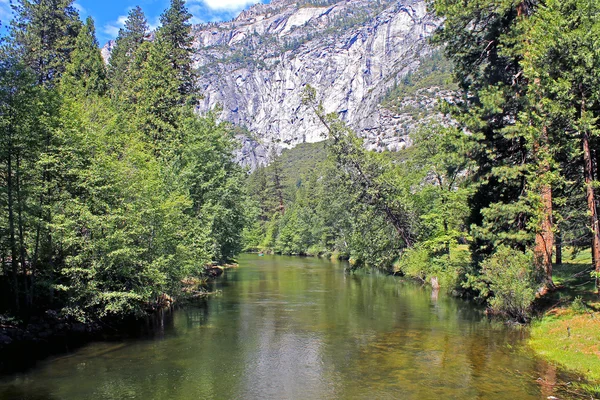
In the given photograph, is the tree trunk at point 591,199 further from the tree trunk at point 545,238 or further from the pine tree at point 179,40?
the pine tree at point 179,40

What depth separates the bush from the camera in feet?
66.8

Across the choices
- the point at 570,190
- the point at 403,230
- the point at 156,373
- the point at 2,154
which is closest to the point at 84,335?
the point at 156,373

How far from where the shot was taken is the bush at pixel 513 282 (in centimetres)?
2036

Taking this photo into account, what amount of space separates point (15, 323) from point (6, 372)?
3320 mm

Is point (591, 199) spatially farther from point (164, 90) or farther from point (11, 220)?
point (164, 90)

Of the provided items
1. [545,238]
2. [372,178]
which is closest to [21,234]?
[545,238]

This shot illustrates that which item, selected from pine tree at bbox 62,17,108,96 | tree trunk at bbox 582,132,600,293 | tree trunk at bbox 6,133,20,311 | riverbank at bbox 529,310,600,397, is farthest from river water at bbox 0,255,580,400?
pine tree at bbox 62,17,108,96

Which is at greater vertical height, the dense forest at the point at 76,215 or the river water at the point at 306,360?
the dense forest at the point at 76,215

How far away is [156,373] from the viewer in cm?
1533

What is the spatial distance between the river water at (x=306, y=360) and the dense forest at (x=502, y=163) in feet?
14.0

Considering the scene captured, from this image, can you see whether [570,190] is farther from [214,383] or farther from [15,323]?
[15,323]

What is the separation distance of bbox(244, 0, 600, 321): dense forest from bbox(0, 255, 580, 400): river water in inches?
168

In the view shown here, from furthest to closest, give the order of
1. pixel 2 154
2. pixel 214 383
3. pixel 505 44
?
pixel 505 44, pixel 2 154, pixel 214 383

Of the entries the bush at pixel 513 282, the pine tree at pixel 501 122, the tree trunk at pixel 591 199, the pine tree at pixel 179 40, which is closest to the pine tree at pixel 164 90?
the pine tree at pixel 179 40
